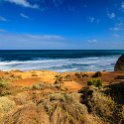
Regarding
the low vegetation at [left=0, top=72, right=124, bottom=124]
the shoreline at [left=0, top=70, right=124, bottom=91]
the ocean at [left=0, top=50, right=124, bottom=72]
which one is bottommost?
the ocean at [left=0, top=50, right=124, bottom=72]

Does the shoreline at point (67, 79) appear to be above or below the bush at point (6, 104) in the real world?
below

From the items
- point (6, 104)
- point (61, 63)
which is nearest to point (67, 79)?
point (6, 104)

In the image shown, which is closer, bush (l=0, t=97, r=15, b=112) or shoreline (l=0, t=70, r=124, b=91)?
bush (l=0, t=97, r=15, b=112)

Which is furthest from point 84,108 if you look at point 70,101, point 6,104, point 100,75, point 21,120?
point 100,75

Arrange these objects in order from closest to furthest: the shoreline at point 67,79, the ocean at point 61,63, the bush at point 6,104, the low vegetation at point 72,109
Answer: the low vegetation at point 72,109 < the bush at point 6,104 < the shoreline at point 67,79 < the ocean at point 61,63

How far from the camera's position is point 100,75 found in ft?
58.9

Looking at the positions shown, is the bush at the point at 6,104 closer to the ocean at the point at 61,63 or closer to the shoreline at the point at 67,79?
the shoreline at the point at 67,79

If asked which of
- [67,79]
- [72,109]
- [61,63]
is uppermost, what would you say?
[72,109]

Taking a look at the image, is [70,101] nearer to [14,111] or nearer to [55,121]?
[55,121]

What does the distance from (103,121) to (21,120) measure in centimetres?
215

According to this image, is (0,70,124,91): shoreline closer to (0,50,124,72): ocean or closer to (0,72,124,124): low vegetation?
(0,72,124,124): low vegetation

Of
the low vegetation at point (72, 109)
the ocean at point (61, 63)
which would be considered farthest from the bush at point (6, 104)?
the ocean at point (61, 63)

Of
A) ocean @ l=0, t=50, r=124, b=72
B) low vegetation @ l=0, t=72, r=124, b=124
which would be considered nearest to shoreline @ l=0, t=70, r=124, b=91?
low vegetation @ l=0, t=72, r=124, b=124

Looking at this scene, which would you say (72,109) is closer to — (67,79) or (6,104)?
(6,104)
